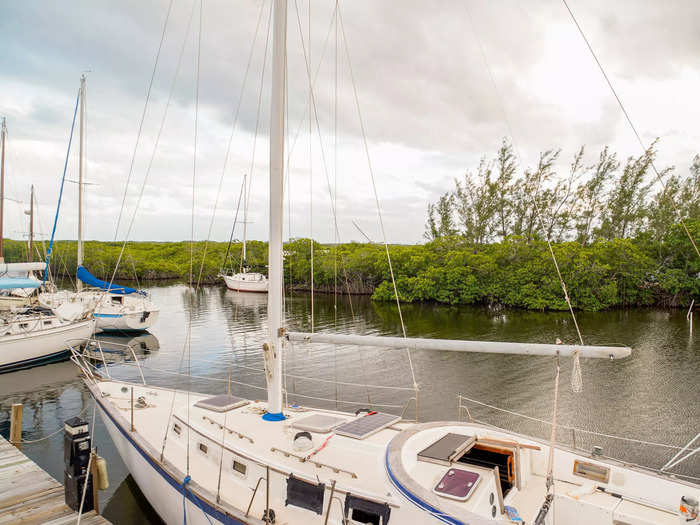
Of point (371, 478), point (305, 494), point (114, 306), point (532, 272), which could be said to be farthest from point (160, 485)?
point (532, 272)

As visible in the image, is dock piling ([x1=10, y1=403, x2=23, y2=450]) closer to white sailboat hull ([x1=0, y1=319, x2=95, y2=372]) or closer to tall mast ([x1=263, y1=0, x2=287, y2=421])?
tall mast ([x1=263, y1=0, x2=287, y2=421])

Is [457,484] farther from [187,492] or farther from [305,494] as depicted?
[187,492]

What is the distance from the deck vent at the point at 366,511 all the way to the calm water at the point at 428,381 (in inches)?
121

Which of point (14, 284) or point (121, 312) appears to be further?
point (121, 312)

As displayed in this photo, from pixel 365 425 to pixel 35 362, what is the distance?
56.7 ft

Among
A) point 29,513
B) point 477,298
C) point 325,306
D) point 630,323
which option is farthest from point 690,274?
point 29,513

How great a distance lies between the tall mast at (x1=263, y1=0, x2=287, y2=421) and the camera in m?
6.61

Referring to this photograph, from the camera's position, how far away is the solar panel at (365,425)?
6.51m

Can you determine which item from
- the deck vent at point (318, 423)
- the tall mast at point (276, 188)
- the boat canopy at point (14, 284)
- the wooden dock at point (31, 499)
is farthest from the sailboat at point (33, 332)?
the deck vent at point (318, 423)

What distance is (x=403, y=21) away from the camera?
9.98 m

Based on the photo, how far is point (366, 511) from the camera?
4840 millimetres

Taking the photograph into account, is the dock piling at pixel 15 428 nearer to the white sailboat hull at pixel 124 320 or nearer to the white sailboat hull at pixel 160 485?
the white sailboat hull at pixel 160 485

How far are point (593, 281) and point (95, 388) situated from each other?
39.7 metres

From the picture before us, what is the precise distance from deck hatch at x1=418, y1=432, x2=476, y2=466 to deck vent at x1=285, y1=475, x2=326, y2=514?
132cm
